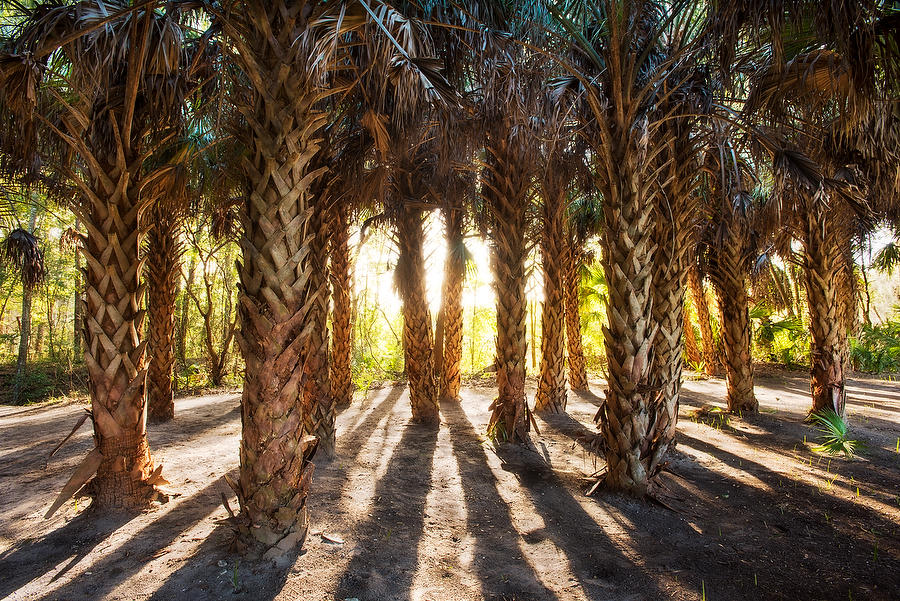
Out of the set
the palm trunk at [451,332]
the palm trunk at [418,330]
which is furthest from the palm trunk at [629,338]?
the palm trunk at [451,332]

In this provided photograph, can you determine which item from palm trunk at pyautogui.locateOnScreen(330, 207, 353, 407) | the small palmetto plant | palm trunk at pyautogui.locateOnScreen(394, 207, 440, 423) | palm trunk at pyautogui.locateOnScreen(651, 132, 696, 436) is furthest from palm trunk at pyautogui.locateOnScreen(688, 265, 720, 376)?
palm trunk at pyautogui.locateOnScreen(330, 207, 353, 407)

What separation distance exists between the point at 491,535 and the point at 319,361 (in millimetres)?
2809

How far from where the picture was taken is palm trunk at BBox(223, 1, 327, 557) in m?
3.00

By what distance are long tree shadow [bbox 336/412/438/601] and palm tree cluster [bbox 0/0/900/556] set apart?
55 cm

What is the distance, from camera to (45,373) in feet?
46.9

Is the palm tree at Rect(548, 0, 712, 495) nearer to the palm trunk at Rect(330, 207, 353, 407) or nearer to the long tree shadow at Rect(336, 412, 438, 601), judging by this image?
the long tree shadow at Rect(336, 412, 438, 601)

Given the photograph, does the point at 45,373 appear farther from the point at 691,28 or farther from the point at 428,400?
the point at 691,28

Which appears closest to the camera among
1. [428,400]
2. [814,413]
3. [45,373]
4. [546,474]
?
[546,474]

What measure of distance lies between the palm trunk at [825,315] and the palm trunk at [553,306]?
12.6 feet

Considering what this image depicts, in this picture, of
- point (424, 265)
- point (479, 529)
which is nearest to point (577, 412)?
point (424, 265)

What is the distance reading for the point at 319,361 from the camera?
17.5 ft

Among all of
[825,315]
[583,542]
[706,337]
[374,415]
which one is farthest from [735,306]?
[374,415]

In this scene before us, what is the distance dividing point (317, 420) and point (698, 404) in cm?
758

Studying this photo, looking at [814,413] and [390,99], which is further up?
[390,99]
